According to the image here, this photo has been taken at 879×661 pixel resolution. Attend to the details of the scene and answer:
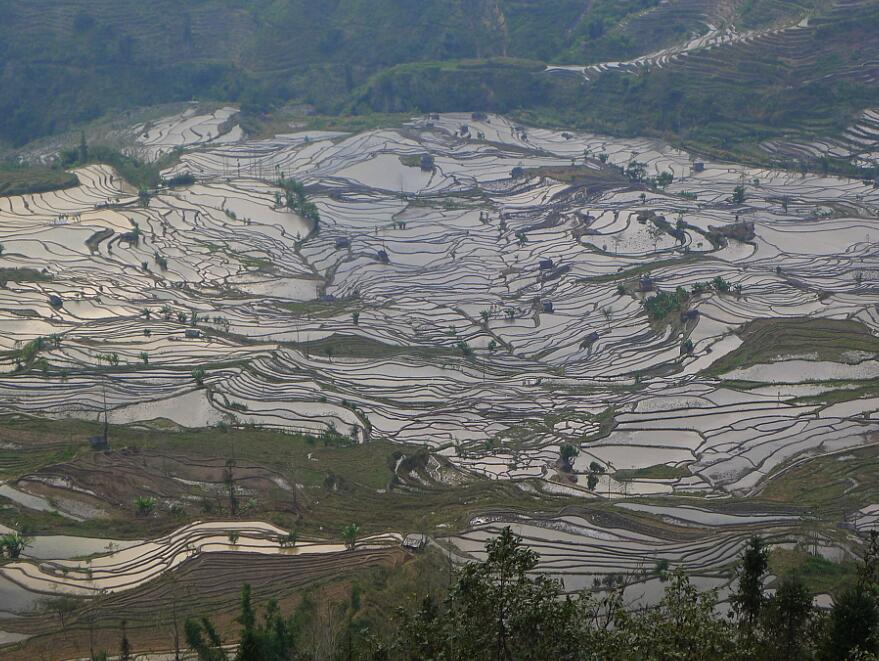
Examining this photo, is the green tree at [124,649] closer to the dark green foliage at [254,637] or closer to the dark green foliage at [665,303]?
the dark green foliage at [254,637]

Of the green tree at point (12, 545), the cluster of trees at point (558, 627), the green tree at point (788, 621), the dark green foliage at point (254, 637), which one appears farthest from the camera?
the green tree at point (12, 545)

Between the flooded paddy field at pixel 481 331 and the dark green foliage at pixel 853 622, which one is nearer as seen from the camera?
the dark green foliage at pixel 853 622

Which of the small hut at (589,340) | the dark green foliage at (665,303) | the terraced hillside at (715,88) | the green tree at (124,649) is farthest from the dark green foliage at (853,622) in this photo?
the terraced hillside at (715,88)

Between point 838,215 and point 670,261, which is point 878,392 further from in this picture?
point 838,215

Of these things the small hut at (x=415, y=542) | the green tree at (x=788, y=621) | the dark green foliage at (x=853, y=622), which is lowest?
the small hut at (x=415, y=542)

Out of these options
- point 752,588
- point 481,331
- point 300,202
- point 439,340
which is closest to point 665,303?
point 481,331

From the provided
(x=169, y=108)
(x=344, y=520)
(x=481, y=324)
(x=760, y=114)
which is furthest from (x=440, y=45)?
(x=344, y=520)
